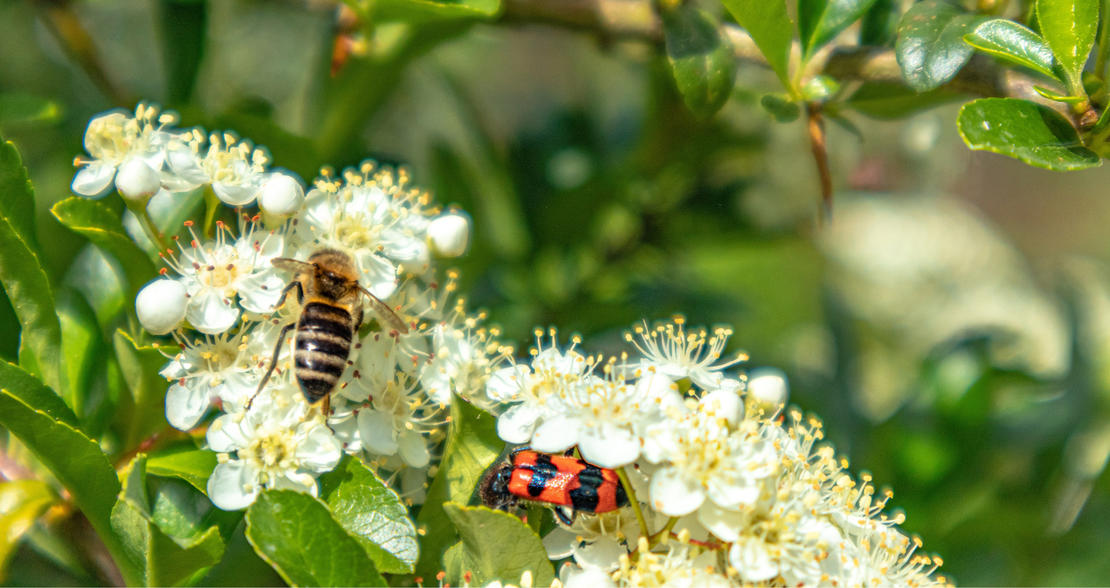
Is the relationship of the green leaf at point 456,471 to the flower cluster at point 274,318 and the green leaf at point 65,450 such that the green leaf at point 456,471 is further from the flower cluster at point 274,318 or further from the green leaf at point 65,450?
the green leaf at point 65,450

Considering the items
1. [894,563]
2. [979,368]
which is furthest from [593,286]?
[894,563]

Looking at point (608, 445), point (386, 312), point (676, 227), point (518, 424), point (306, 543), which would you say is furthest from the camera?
point (676, 227)

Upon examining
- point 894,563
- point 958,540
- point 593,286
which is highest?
point 894,563

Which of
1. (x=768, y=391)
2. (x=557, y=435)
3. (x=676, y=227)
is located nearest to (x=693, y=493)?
(x=557, y=435)

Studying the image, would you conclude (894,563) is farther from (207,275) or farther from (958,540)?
(207,275)

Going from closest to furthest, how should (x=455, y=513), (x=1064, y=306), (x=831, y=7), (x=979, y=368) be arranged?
(x=455, y=513) → (x=831, y=7) → (x=979, y=368) → (x=1064, y=306)

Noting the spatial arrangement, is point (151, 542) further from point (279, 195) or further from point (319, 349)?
point (279, 195)
